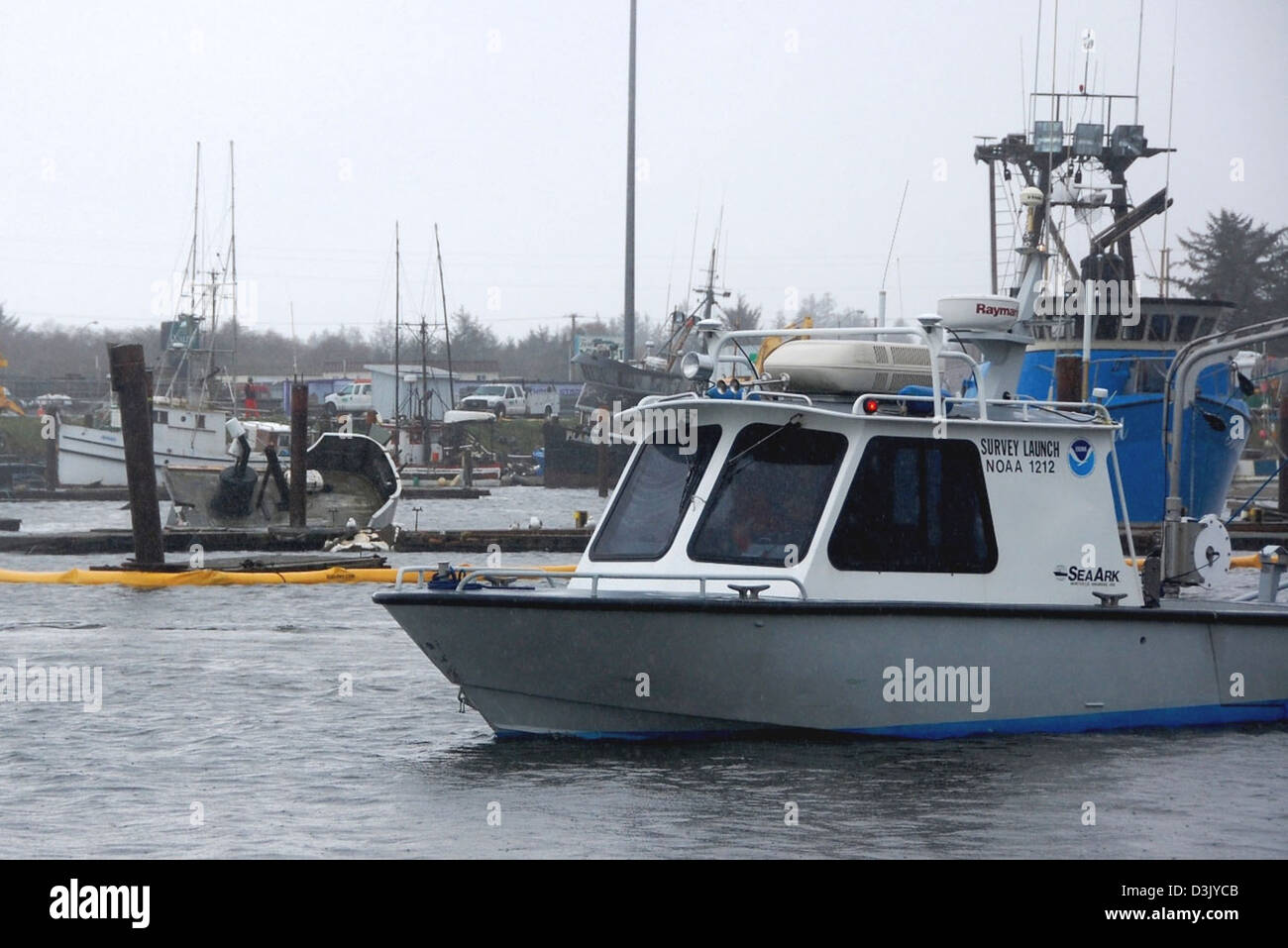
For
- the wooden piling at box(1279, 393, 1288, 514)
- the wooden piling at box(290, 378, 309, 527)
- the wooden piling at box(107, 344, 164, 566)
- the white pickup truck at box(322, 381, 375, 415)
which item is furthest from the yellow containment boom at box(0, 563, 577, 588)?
the white pickup truck at box(322, 381, 375, 415)

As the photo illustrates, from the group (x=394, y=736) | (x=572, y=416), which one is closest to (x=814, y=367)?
(x=394, y=736)

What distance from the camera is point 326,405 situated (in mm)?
73938

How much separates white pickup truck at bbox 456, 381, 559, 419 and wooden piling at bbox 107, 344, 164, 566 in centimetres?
5786

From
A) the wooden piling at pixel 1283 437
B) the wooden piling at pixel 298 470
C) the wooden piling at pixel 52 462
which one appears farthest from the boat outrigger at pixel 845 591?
the wooden piling at pixel 52 462

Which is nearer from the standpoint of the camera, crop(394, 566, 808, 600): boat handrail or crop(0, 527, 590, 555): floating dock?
crop(394, 566, 808, 600): boat handrail

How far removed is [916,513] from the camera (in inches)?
425

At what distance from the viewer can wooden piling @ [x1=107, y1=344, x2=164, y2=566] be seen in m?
21.1

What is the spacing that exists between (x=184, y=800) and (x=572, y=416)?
80.3m

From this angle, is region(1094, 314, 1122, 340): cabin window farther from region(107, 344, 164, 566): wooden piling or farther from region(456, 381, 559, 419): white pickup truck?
region(456, 381, 559, 419): white pickup truck

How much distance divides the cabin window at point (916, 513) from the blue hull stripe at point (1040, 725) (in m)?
1.02

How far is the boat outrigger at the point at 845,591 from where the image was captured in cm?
1031

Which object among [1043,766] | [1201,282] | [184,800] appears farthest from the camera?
[1201,282]

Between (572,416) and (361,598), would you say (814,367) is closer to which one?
(361,598)

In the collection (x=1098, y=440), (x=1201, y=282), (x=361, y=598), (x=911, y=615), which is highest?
(x=1201, y=282)
